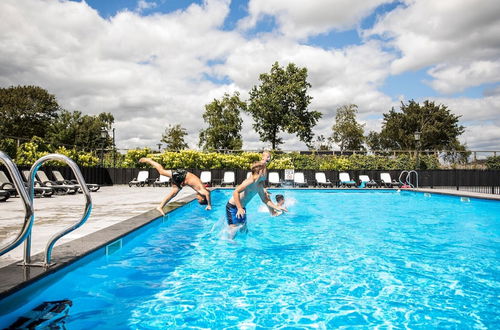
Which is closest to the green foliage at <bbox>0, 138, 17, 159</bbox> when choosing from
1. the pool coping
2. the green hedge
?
the green hedge

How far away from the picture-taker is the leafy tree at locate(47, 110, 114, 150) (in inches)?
1893

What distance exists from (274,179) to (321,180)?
3096 mm

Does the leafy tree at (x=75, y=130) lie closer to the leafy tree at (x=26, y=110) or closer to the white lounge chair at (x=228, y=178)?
the leafy tree at (x=26, y=110)

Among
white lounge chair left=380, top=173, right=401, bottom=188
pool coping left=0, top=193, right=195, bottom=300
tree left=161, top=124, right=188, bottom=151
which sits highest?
tree left=161, top=124, right=188, bottom=151

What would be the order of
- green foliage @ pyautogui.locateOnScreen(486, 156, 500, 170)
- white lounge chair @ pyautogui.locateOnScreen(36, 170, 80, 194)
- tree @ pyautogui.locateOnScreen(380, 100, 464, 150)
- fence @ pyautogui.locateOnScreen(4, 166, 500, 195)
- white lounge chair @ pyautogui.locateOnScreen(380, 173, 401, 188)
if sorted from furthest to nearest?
tree @ pyautogui.locateOnScreen(380, 100, 464, 150) → green foliage @ pyautogui.locateOnScreen(486, 156, 500, 170) → fence @ pyautogui.locateOnScreen(4, 166, 500, 195) → white lounge chair @ pyautogui.locateOnScreen(380, 173, 401, 188) → white lounge chair @ pyautogui.locateOnScreen(36, 170, 80, 194)

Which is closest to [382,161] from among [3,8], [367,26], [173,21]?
[367,26]

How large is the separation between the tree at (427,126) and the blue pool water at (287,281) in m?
45.1

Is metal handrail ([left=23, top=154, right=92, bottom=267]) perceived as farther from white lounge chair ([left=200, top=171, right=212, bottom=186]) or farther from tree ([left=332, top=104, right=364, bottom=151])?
tree ([left=332, top=104, right=364, bottom=151])

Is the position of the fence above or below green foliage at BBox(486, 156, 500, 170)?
below

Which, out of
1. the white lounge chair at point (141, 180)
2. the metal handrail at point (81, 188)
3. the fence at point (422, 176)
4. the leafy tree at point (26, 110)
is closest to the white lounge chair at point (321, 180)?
the fence at point (422, 176)

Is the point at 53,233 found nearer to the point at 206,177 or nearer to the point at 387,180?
the point at 206,177

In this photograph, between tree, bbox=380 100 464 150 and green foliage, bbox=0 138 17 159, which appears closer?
green foliage, bbox=0 138 17 159

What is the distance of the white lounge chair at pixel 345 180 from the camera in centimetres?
2073

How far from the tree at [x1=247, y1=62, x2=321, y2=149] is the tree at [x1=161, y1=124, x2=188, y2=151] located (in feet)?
44.9
